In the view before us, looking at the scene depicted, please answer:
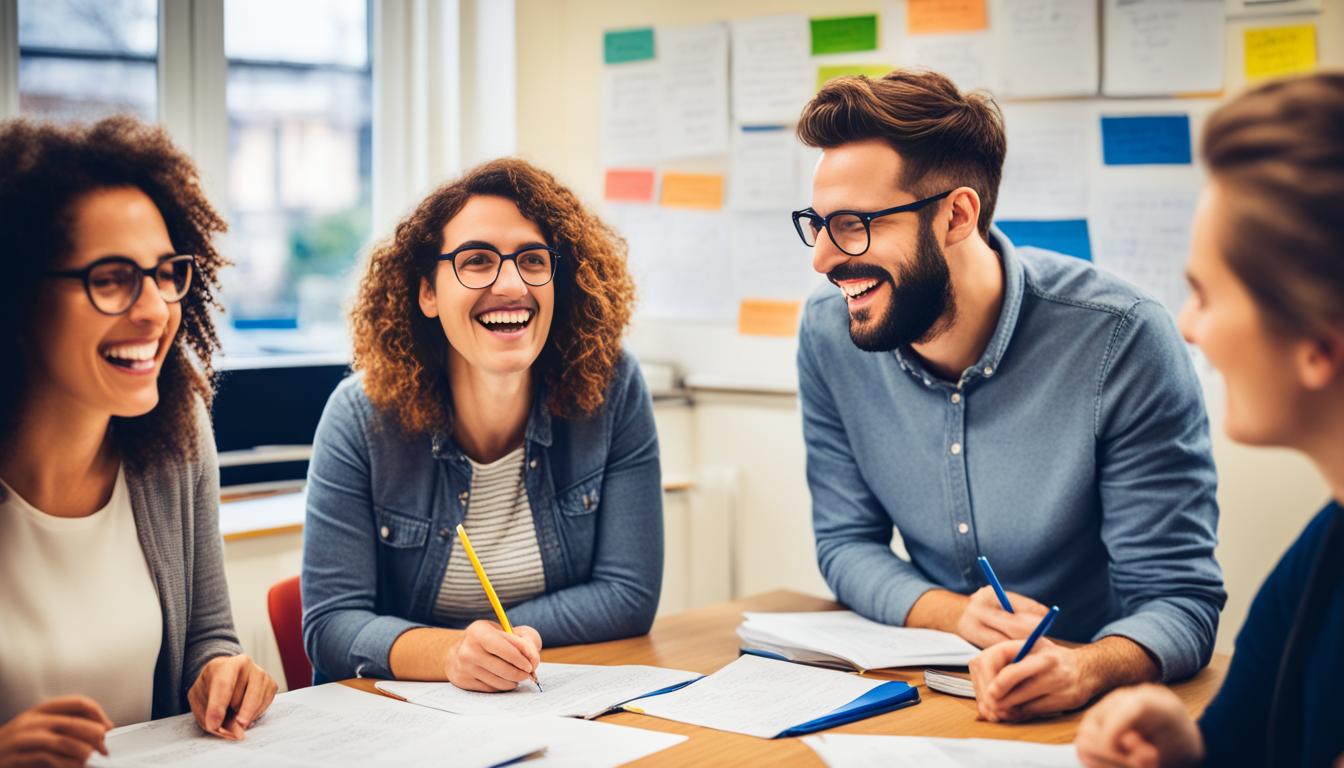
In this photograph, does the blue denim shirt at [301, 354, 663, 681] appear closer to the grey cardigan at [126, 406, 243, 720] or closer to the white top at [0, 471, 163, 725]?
the grey cardigan at [126, 406, 243, 720]

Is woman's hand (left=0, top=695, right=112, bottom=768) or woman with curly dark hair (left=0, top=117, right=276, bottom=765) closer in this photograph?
woman's hand (left=0, top=695, right=112, bottom=768)

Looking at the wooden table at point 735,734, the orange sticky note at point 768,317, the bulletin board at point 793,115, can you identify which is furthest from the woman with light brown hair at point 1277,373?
the orange sticky note at point 768,317

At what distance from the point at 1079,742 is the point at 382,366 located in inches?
43.3

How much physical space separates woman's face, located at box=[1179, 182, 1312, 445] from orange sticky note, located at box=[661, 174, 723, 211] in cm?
230

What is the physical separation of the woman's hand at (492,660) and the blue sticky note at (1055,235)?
174cm

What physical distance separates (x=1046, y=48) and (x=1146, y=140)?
0.31 m

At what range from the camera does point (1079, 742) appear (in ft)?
3.75

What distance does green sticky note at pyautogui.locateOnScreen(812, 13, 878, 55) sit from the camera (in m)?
2.98

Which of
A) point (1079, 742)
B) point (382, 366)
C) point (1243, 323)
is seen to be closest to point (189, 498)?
point (382, 366)

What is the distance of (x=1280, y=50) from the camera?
245cm

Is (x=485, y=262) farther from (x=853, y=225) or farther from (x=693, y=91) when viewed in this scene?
(x=693, y=91)

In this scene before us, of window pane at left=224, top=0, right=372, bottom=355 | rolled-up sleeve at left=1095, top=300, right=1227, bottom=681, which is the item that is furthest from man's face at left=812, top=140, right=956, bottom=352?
window pane at left=224, top=0, right=372, bottom=355

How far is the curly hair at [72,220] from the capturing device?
4.29ft

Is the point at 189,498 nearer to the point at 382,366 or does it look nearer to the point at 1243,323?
the point at 382,366
